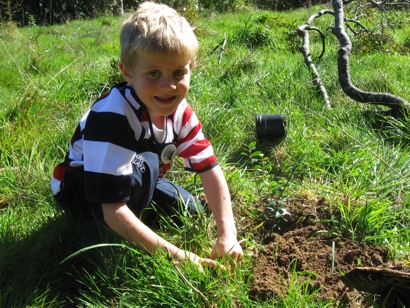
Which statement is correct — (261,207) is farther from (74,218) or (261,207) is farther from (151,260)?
(74,218)

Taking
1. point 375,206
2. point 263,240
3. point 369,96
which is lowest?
point 263,240

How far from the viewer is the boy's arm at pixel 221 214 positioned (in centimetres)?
198

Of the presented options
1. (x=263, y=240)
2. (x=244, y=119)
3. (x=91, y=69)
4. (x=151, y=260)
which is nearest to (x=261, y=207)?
(x=263, y=240)

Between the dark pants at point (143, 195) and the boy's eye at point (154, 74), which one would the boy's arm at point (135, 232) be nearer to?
the dark pants at point (143, 195)

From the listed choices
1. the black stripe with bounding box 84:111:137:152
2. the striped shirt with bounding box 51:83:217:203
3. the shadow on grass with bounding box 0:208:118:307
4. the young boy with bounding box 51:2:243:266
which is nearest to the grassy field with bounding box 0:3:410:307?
the shadow on grass with bounding box 0:208:118:307

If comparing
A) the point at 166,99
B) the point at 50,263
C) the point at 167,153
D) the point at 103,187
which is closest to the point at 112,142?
the point at 103,187

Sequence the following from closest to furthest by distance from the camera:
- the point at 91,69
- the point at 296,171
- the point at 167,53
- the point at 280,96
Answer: the point at 167,53
the point at 296,171
the point at 280,96
the point at 91,69

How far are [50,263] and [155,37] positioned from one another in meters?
1.14

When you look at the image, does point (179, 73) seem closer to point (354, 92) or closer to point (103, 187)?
point (103, 187)

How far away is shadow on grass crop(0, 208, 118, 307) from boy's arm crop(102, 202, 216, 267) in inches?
8.9

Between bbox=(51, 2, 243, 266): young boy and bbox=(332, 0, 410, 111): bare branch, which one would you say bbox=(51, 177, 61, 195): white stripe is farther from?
bbox=(332, 0, 410, 111): bare branch

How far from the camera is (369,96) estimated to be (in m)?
3.49

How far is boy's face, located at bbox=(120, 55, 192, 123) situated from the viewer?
191 cm

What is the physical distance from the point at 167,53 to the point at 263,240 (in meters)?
0.98
